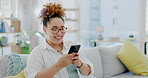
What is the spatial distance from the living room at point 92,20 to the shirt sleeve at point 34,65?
2997 millimetres

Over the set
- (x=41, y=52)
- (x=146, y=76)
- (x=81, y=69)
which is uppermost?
(x=41, y=52)

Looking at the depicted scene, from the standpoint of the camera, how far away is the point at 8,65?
6.34ft

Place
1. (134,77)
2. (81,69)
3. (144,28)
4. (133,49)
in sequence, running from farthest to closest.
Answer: (144,28) < (133,49) < (134,77) < (81,69)

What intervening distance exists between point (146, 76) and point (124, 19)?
2829mm

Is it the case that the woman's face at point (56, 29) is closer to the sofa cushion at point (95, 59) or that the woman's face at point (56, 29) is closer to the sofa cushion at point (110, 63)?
the sofa cushion at point (95, 59)

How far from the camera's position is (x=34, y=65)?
175 cm

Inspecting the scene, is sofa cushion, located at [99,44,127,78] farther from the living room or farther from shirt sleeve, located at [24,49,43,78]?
the living room

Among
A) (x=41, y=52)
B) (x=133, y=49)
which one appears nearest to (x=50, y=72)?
(x=41, y=52)

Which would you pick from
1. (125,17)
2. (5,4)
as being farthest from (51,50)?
(125,17)

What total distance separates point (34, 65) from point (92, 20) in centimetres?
429

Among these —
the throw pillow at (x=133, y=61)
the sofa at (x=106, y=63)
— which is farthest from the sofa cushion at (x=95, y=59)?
the throw pillow at (x=133, y=61)

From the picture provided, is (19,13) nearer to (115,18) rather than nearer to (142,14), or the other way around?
(115,18)

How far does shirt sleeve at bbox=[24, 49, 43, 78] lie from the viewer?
67.6 inches

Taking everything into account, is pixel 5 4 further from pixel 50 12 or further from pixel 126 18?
pixel 50 12
